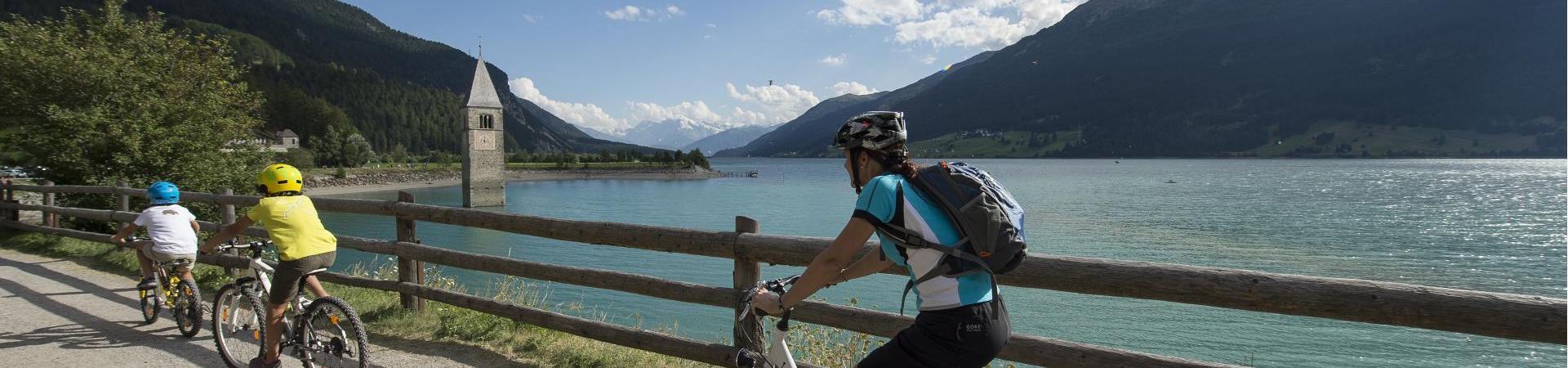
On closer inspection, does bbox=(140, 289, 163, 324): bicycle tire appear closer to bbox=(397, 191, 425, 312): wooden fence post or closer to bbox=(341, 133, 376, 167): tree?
bbox=(397, 191, 425, 312): wooden fence post

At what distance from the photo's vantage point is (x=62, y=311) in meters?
8.50

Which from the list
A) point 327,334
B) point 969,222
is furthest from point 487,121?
point 969,222

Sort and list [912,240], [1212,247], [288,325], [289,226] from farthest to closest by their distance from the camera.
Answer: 1. [1212,247]
2. [288,325]
3. [289,226]
4. [912,240]

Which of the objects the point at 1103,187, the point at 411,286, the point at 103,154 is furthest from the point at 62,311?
the point at 1103,187

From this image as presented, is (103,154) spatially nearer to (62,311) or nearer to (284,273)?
(62,311)

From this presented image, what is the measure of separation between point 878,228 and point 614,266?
32.7 m

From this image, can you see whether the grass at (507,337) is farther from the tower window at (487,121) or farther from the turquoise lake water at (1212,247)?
the tower window at (487,121)

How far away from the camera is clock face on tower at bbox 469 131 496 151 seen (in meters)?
108

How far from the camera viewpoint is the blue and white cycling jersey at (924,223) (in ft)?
9.01

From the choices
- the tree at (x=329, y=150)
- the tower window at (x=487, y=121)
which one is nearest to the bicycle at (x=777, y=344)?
the tower window at (x=487, y=121)

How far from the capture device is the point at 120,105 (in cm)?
2052

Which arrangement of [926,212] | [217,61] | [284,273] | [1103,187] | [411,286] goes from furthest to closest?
1. [1103,187]
2. [217,61]
3. [411,286]
4. [284,273]
5. [926,212]

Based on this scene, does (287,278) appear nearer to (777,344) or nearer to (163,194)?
(163,194)

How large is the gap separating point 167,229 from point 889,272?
22.3ft
